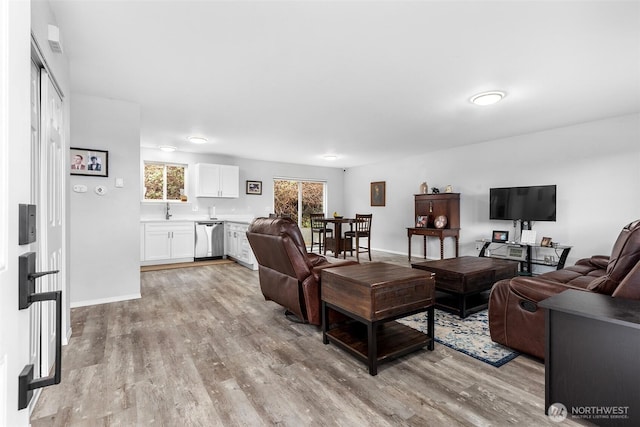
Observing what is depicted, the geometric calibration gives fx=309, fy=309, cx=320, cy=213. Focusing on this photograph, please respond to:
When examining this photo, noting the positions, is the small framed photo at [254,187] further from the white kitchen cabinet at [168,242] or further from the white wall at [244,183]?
the white kitchen cabinet at [168,242]

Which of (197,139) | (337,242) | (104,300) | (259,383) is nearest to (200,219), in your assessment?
(197,139)

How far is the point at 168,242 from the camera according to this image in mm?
5930

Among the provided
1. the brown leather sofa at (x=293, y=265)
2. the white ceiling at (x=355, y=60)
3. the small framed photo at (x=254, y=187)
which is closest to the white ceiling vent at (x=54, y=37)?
the white ceiling at (x=355, y=60)

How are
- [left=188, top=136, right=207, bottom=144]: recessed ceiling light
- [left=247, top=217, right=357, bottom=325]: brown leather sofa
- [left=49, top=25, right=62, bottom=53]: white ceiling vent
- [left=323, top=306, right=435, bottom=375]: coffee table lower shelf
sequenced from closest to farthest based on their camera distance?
[left=49, top=25, right=62, bottom=53]: white ceiling vent < [left=323, top=306, right=435, bottom=375]: coffee table lower shelf < [left=247, top=217, right=357, bottom=325]: brown leather sofa < [left=188, top=136, right=207, bottom=144]: recessed ceiling light

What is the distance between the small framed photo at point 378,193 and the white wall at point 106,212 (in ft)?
18.5

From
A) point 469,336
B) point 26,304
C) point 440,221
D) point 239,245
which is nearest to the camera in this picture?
point 26,304

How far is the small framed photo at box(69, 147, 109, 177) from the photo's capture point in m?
3.31

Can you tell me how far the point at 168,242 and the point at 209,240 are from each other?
2.48 feet

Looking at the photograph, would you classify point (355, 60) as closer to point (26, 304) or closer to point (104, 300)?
point (26, 304)

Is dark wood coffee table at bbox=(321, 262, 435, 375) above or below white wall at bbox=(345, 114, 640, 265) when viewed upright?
below

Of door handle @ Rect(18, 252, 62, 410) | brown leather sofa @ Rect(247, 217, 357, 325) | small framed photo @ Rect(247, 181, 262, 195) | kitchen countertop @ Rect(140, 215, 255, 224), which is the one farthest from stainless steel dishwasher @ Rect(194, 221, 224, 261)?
door handle @ Rect(18, 252, 62, 410)

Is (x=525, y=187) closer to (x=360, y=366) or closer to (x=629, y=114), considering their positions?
(x=629, y=114)

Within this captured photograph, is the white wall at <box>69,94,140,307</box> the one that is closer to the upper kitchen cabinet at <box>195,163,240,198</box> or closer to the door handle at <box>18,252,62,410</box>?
the upper kitchen cabinet at <box>195,163,240,198</box>

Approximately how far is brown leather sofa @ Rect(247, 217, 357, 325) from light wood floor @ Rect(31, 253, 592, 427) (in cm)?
23
